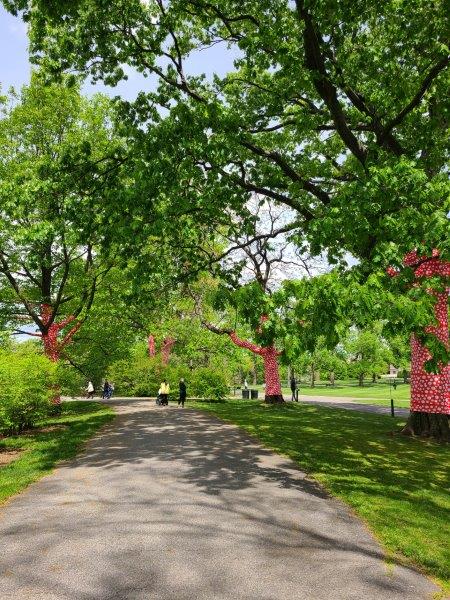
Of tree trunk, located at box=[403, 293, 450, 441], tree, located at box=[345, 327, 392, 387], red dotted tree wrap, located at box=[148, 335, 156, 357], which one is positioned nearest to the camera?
tree trunk, located at box=[403, 293, 450, 441]

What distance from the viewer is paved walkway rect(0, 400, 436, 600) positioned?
14.7ft

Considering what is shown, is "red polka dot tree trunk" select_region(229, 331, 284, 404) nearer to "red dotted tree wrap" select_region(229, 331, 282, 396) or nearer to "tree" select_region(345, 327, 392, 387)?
Answer: "red dotted tree wrap" select_region(229, 331, 282, 396)

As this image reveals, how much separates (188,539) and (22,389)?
9759mm

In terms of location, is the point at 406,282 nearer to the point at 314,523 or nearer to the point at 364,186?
the point at 364,186

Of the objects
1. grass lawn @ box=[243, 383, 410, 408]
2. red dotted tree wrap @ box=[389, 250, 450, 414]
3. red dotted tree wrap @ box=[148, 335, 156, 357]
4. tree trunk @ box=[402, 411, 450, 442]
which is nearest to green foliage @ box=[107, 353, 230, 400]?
red dotted tree wrap @ box=[148, 335, 156, 357]

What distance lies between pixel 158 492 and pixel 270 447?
15.5 feet

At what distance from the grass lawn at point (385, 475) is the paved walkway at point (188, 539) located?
13.0 inches

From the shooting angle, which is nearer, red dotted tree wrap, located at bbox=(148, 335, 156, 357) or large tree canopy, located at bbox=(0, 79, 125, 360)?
large tree canopy, located at bbox=(0, 79, 125, 360)

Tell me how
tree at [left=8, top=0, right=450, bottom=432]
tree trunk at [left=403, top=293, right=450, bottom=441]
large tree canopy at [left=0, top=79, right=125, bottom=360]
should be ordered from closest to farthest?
tree at [left=8, top=0, right=450, bottom=432], tree trunk at [left=403, top=293, right=450, bottom=441], large tree canopy at [left=0, top=79, right=125, bottom=360]

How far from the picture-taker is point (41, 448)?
1234cm

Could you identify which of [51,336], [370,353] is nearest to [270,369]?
[51,336]

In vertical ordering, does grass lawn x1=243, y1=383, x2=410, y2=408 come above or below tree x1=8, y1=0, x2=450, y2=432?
below

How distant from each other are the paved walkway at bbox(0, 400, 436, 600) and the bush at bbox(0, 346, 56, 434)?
167 inches

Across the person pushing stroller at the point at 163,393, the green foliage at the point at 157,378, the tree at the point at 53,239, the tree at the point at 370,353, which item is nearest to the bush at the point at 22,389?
the tree at the point at 53,239
